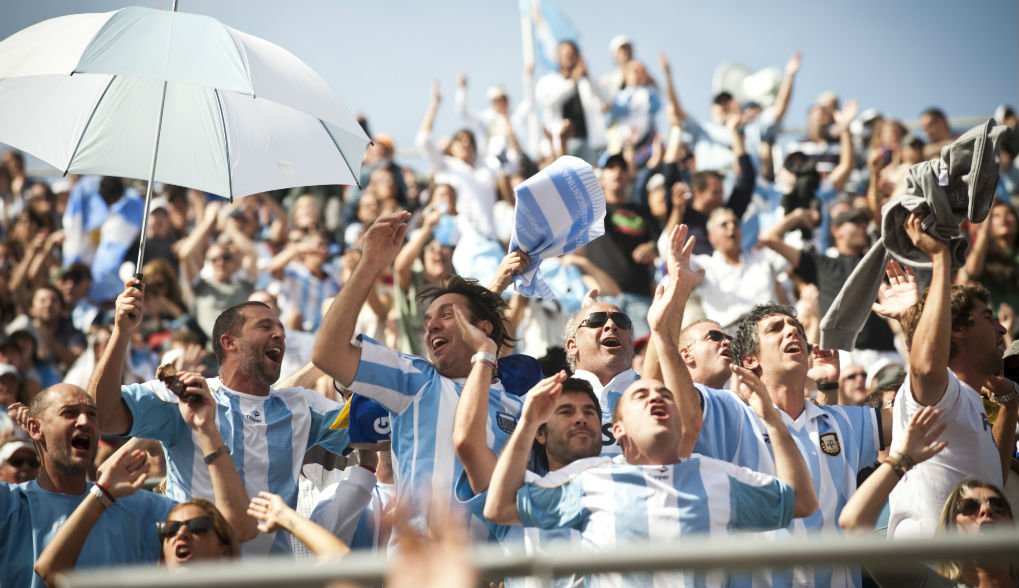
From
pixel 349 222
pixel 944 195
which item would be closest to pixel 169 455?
pixel 944 195

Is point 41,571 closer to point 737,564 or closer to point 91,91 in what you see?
point 91,91

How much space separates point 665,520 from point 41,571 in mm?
2229

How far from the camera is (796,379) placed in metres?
4.61

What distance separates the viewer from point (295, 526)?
3.74m

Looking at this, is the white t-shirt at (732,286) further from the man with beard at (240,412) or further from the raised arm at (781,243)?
the man with beard at (240,412)

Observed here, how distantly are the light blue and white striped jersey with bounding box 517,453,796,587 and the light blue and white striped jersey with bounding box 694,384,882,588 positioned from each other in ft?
1.42

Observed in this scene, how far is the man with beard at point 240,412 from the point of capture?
4469mm

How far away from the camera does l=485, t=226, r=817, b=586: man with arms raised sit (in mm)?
3635

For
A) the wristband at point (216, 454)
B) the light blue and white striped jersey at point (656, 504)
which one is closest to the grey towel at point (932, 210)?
the light blue and white striped jersey at point (656, 504)

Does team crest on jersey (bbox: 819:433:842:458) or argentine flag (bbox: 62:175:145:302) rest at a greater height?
argentine flag (bbox: 62:175:145:302)

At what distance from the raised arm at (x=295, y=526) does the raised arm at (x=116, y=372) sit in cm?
89

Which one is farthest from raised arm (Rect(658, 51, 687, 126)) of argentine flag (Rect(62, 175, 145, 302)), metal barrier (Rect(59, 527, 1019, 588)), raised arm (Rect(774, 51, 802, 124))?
metal barrier (Rect(59, 527, 1019, 588))

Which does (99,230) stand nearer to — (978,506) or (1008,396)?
(1008,396)

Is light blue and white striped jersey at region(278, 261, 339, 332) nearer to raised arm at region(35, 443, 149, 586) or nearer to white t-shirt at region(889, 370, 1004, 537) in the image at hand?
raised arm at region(35, 443, 149, 586)
